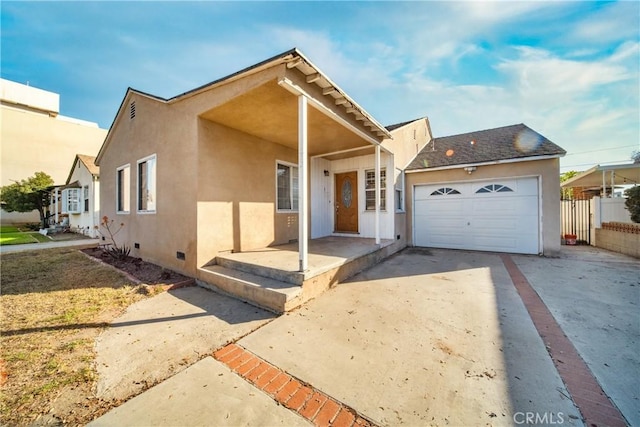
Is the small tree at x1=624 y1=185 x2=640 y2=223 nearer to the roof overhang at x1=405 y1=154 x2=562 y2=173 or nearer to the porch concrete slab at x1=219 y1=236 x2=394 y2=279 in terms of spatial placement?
the roof overhang at x1=405 y1=154 x2=562 y2=173

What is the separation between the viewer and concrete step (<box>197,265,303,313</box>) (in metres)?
3.70

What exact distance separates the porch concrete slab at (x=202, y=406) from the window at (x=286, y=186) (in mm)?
5311

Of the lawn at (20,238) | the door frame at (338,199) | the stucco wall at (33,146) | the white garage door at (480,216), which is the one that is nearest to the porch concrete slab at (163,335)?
the door frame at (338,199)

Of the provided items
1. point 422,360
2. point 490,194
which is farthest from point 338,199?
point 422,360

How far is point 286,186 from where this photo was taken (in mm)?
7633

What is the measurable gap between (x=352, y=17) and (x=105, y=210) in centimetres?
1068

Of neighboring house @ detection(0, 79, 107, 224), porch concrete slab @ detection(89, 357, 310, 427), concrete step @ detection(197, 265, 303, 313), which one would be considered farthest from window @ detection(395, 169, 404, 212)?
neighboring house @ detection(0, 79, 107, 224)

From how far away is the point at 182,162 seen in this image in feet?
17.8

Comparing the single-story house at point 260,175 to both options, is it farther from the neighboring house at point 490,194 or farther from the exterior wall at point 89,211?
the exterior wall at point 89,211

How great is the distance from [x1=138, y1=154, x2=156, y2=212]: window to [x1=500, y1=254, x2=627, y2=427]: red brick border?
8.07 m

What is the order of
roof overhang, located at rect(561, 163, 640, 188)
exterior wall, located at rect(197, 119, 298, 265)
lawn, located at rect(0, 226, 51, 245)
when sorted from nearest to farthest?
exterior wall, located at rect(197, 119, 298, 265) < roof overhang, located at rect(561, 163, 640, 188) < lawn, located at rect(0, 226, 51, 245)

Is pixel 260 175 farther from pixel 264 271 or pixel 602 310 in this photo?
pixel 602 310

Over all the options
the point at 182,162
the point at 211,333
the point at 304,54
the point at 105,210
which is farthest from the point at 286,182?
the point at 105,210

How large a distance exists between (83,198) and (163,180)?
1307 centimetres
